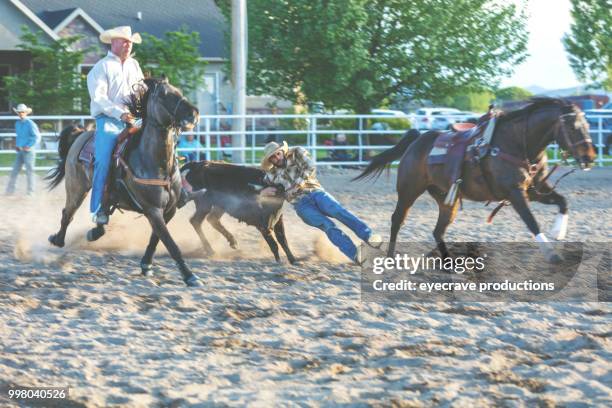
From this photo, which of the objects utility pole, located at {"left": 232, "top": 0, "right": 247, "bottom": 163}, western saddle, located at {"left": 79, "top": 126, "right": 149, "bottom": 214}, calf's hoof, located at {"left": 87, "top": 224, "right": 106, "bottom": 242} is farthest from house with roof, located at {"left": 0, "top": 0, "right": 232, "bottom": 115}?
western saddle, located at {"left": 79, "top": 126, "right": 149, "bottom": 214}

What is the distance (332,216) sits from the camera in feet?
28.1

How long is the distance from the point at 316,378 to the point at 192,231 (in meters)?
5.76

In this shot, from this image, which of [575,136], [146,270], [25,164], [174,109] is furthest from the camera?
[25,164]

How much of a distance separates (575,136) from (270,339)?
380 centimetres

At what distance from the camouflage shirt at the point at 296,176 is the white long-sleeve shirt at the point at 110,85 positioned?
1442 mm

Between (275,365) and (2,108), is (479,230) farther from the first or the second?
(2,108)

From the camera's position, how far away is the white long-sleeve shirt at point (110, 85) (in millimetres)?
8344

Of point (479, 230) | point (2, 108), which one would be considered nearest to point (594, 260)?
point (479, 230)

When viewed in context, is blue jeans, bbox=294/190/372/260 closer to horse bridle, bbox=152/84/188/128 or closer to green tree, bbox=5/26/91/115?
horse bridle, bbox=152/84/188/128

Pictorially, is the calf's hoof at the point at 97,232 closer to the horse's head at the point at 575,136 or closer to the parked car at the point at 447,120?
the horse's head at the point at 575,136

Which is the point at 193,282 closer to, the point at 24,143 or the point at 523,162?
the point at 523,162

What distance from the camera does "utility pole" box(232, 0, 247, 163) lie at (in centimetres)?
1992

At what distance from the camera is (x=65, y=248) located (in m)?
9.95

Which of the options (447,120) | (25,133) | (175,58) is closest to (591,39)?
(447,120)
